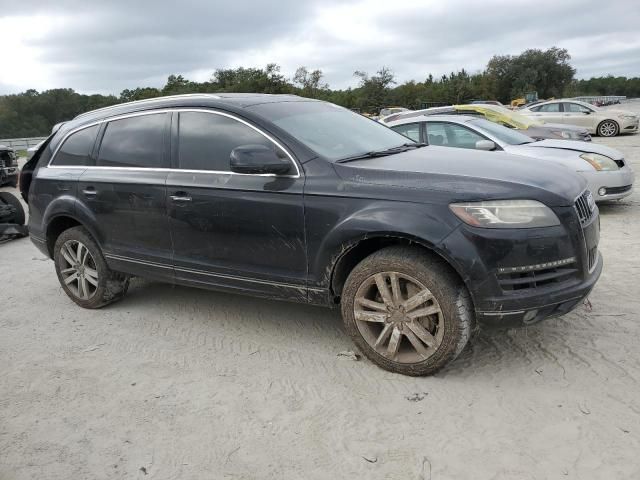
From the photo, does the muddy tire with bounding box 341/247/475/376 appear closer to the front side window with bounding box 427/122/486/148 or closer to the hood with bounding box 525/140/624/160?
the front side window with bounding box 427/122/486/148

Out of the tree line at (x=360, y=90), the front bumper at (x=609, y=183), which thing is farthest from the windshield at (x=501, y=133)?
the tree line at (x=360, y=90)

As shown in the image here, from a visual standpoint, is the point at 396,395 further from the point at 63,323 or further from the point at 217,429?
the point at 63,323

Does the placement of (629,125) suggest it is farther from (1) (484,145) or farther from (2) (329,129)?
(2) (329,129)

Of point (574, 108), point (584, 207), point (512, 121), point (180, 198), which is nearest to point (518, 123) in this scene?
point (512, 121)

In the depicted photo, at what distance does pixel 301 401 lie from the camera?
328cm

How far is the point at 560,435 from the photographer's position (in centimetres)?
277

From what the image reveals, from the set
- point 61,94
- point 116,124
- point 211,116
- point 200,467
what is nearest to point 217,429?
point 200,467

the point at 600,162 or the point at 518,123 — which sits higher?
the point at 518,123

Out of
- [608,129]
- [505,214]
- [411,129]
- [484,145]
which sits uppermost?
[411,129]

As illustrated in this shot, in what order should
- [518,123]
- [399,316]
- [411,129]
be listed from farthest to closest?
[518,123] < [411,129] < [399,316]

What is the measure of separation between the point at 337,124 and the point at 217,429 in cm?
245

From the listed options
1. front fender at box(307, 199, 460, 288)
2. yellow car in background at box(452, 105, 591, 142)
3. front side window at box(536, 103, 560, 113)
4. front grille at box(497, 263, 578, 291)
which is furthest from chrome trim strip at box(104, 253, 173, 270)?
front side window at box(536, 103, 560, 113)

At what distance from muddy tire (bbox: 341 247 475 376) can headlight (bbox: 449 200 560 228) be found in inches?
13.5

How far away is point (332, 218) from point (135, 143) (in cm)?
198
